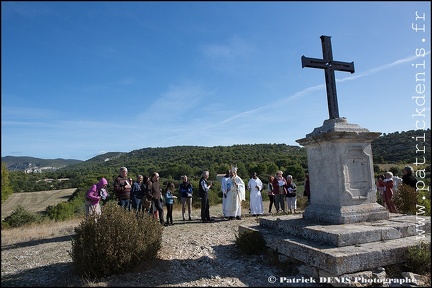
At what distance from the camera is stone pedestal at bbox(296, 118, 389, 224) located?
5285 millimetres

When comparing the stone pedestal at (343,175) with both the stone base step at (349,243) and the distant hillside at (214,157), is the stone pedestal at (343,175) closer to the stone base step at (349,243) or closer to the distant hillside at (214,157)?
the stone base step at (349,243)

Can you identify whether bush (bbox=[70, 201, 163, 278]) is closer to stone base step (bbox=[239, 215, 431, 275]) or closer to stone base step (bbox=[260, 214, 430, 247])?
stone base step (bbox=[239, 215, 431, 275])

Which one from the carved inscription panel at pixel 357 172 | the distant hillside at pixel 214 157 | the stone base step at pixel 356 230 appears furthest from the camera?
the distant hillside at pixel 214 157

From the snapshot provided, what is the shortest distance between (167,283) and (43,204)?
28.7 metres

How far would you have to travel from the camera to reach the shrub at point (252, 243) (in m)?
5.53

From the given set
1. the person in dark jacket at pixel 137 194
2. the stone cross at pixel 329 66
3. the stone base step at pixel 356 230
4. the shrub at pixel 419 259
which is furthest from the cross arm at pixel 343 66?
the person in dark jacket at pixel 137 194

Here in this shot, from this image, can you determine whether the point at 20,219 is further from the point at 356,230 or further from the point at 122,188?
the point at 356,230

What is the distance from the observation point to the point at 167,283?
4230 millimetres

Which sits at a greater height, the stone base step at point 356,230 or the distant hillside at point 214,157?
the distant hillside at point 214,157

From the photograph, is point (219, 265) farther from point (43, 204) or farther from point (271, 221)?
point (43, 204)

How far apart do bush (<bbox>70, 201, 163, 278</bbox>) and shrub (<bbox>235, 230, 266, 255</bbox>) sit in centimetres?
167

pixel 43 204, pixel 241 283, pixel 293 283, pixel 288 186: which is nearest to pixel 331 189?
pixel 293 283

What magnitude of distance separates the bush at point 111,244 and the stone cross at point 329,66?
4267mm

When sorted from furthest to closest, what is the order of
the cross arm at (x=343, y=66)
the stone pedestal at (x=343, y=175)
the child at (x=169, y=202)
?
the child at (x=169, y=202), the cross arm at (x=343, y=66), the stone pedestal at (x=343, y=175)
